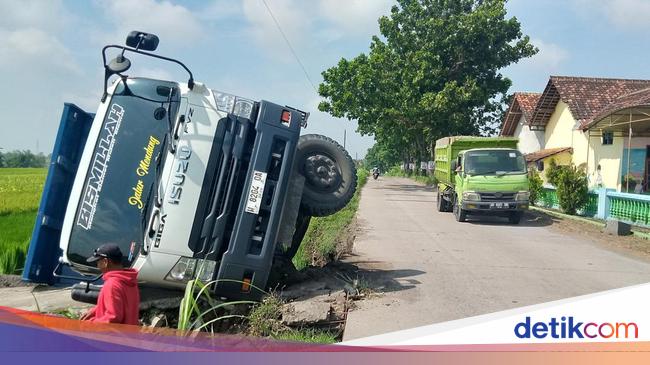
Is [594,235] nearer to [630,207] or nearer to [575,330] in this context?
[630,207]

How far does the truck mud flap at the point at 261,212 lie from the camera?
5121 millimetres

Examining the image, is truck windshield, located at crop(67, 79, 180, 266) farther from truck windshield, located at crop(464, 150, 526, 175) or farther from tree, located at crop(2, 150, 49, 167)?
tree, located at crop(2, 150, 49, 167)

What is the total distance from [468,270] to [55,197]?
583 cm

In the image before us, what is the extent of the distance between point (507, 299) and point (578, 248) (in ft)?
18.2

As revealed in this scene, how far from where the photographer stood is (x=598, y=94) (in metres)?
24.6

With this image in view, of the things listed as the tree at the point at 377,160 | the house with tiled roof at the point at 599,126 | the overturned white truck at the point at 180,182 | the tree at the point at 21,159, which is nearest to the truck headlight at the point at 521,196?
the house with tiled roof at the point at 599,126

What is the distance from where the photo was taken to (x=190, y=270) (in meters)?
5.01

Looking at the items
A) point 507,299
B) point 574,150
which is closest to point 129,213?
point 507,299

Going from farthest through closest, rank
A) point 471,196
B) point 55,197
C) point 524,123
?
point 524,123
point 471,196
point 55,197

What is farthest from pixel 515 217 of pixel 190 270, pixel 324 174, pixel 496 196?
pixel 190 270

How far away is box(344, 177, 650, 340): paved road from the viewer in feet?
19.2

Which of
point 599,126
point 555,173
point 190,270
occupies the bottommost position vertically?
point 190,270

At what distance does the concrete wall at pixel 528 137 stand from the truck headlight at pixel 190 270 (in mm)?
27003

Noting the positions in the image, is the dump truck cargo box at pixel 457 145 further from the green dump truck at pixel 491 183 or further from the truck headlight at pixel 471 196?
the truck headlight at pixel 471 196
